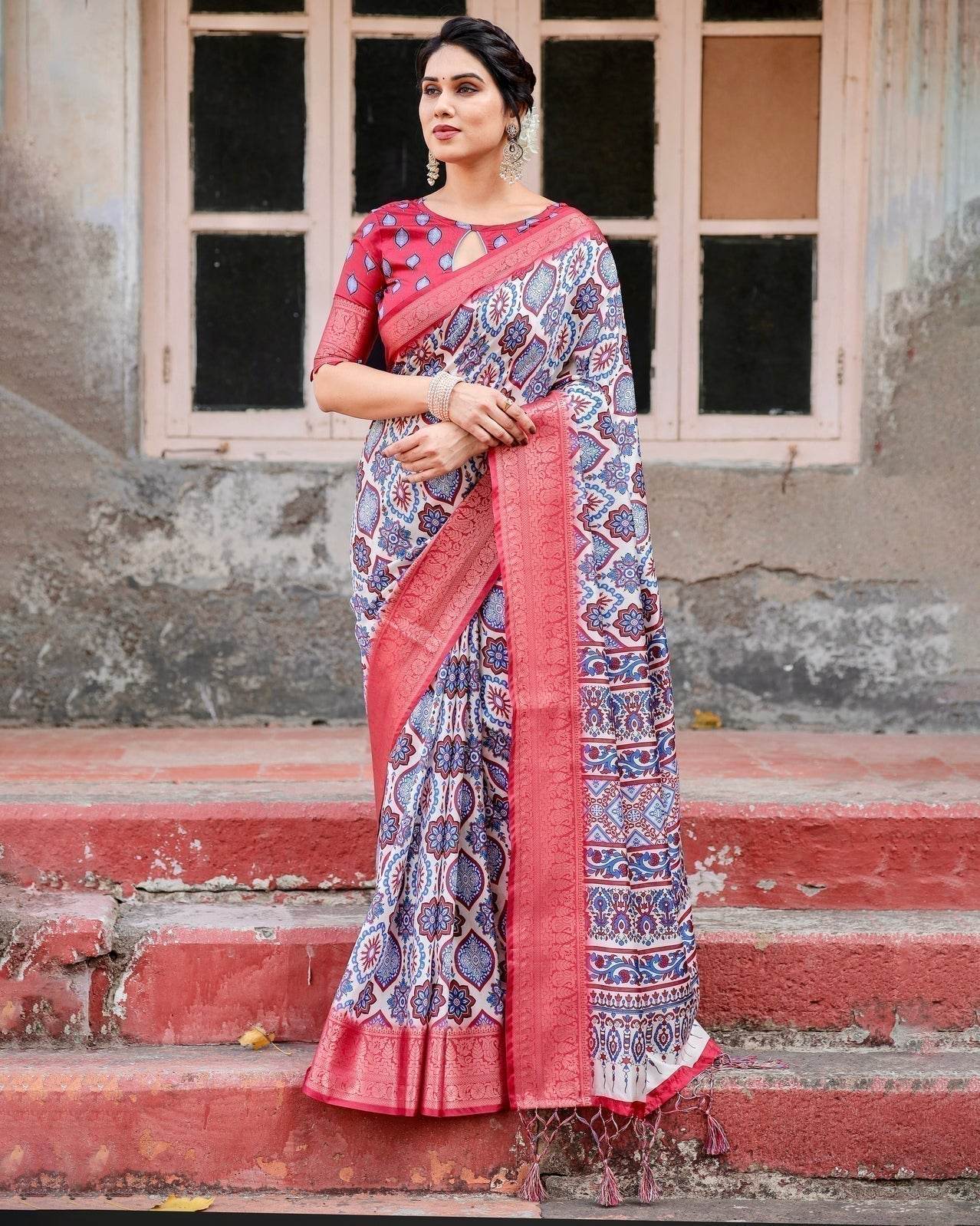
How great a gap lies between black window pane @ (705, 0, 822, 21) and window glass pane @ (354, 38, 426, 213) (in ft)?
3.22

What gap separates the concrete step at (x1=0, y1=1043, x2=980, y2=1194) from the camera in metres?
2.58

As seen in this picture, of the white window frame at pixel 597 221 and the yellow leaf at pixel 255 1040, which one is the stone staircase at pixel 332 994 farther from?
the white window frame at pixel 597 221

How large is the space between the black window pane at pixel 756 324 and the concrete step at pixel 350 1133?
2.58 m

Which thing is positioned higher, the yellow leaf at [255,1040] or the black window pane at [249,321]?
the black window pane at [249,321]

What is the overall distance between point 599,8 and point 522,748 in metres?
3.07

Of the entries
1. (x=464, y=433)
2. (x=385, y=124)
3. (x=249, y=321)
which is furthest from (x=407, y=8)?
(x=464, y=433)

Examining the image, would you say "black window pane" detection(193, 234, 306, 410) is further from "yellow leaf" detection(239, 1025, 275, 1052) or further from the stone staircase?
"yellow leaf" detection(239, 1025, 275, 1052)

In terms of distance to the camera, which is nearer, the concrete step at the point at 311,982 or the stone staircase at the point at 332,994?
the stone staircase at the point at 332,994

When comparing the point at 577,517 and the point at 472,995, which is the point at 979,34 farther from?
the point at 472,995

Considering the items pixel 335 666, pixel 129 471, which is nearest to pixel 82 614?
pixel 129 471

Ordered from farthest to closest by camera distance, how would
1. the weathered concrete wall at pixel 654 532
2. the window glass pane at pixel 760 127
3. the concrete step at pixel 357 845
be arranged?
the window glass pane at pixel 760 127
the weathered concrete wall at pixel 654 532
the concrete step at pixel 357 845

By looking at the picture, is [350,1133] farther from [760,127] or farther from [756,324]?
[760,127]

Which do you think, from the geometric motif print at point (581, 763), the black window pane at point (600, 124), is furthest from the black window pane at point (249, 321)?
the geometric motif print at point (581, 763)

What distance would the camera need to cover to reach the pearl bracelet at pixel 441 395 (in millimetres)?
2498
